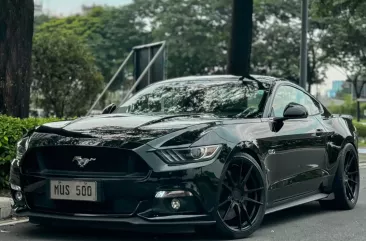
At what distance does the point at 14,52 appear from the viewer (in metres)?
10.1

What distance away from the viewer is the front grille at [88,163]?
5570mm

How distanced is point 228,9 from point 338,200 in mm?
37562

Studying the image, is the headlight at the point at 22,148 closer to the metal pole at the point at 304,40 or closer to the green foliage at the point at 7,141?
the green foliage at the point at 7,141

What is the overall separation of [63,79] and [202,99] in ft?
68.0

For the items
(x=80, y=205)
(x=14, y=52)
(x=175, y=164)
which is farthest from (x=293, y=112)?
(x=14, y=52)

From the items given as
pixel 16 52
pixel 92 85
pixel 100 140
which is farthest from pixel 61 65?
pixel 100 140

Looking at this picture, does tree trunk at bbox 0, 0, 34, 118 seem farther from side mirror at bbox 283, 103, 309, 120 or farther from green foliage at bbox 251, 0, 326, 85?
green foliage at bbox 251, 0, 326, 85

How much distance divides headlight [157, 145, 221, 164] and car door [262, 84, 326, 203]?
93 cm

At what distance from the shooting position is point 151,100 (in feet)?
24.2

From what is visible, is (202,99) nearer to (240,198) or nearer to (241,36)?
(240,198)

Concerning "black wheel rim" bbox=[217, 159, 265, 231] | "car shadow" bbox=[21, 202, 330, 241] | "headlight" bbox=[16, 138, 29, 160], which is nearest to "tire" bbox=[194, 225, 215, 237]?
"car shadow" bbox=[21, 202, 330, 241]

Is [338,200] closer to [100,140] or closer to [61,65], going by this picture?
[100,140]

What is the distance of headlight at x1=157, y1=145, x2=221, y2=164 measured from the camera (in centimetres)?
555

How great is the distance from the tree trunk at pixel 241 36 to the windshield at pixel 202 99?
22.8ft
